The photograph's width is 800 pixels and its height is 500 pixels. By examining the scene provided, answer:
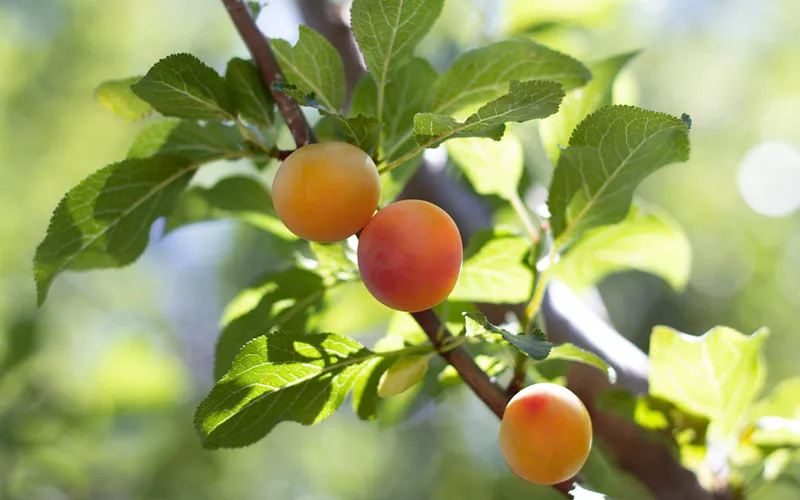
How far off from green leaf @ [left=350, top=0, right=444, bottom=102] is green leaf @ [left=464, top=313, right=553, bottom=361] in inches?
8.7

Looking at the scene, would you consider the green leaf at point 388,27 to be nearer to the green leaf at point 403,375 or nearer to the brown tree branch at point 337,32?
the green leaf at point 403,375

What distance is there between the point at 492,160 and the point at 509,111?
0.26 meters

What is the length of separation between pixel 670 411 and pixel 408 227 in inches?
17.1

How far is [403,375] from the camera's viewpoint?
521 millimetres

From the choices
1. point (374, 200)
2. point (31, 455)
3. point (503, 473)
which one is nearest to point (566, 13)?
point (374, 200)

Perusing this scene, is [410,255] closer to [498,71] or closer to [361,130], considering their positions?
[361,130]

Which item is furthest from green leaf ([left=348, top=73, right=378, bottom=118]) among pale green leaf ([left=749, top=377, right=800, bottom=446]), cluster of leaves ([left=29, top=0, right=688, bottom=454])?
pale green leaf ([left=749, top=377, right=800, bottom=446])

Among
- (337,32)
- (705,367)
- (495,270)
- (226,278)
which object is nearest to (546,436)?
(495,270)

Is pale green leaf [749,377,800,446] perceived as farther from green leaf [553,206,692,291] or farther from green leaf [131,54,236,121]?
green leaf [131,54,236,121]

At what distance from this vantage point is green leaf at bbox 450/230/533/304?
0.61 meters

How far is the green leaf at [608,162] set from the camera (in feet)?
1.64

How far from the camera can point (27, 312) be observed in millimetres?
1607

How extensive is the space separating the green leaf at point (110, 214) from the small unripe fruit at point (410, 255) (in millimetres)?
225

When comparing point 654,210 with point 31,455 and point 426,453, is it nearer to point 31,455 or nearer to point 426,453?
point 31,455
